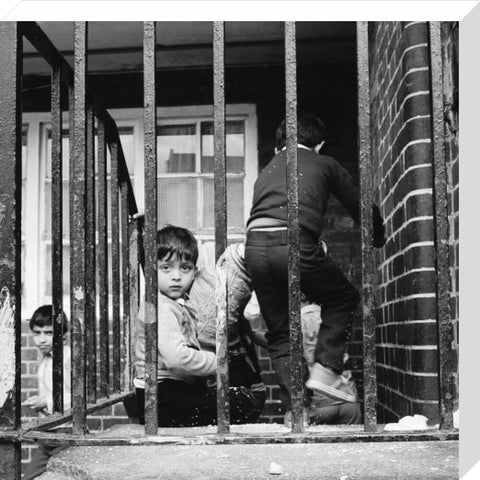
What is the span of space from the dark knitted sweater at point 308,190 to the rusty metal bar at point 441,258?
1.31 m

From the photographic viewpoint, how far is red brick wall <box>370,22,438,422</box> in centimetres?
252

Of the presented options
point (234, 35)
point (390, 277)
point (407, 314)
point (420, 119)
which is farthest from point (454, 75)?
point (234, 35)

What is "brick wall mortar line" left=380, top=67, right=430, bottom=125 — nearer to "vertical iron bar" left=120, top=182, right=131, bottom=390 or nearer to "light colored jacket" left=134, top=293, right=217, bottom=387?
"vertical iron bar" left=120, top=182, right=131, bottom=390

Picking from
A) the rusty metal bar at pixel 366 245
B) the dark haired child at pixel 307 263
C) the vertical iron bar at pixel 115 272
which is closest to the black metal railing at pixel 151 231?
the rusty metal bar at pixel 366 245

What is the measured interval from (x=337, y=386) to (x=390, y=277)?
2.48 ft

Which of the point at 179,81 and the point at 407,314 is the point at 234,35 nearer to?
the point at 179,81

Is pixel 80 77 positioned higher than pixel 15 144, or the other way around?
pixel 80 77

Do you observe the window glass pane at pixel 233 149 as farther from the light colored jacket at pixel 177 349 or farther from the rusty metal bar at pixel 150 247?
the rusty metal bar at pixel 150 247

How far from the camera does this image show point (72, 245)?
5.57 feet

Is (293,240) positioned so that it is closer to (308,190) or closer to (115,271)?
(115,271)

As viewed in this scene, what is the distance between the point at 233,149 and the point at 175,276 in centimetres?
237

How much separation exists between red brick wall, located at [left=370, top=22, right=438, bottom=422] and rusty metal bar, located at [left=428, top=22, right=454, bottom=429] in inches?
29.4

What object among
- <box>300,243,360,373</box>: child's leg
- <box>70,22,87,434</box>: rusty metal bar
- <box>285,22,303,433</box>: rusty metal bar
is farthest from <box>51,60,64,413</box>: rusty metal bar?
<box>300,243,360,373</box>: child's leg

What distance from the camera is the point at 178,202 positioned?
5.33 metres
